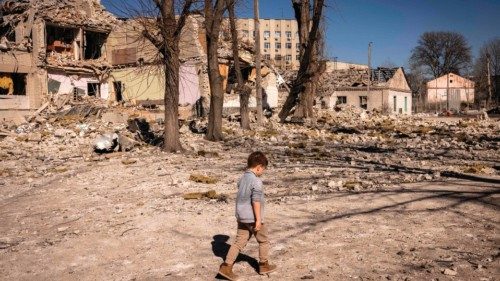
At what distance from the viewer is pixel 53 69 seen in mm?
24656

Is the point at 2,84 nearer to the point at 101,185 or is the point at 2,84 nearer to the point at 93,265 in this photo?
the point at 101,185

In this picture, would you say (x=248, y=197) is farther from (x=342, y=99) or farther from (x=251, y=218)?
(x=342, y=99)

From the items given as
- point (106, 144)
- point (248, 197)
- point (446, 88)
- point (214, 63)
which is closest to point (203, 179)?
point (248, 197)

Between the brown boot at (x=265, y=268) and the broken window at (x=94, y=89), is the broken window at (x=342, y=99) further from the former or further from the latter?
the brown boot at (x=265, y=268)

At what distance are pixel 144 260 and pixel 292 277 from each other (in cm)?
154

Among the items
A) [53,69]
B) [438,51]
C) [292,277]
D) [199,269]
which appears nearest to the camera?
[292,277]

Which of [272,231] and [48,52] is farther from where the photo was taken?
[48,52]

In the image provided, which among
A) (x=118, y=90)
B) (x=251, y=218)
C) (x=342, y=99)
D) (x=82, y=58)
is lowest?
(x=251, y=218)

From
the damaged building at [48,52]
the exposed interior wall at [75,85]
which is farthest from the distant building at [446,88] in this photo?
the damaged building at [48,52]

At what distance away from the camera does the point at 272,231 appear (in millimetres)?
4930

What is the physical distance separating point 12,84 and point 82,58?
4578 millimetres

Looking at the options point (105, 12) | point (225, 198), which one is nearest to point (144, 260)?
point (225, 198)

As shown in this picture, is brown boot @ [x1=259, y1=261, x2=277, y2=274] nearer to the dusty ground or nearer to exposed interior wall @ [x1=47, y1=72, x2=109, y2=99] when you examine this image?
the dusty ground

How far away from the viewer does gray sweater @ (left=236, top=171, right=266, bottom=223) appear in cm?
373
